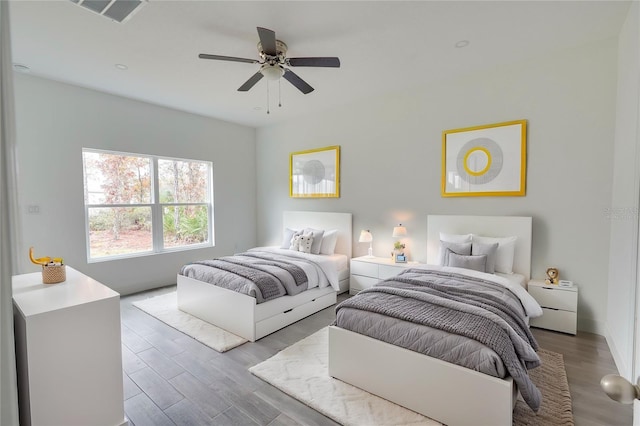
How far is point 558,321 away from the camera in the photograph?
299 cm

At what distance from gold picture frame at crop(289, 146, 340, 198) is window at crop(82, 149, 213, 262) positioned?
1562mm

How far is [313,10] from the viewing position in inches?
92.6

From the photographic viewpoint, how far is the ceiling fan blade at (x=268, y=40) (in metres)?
2.16

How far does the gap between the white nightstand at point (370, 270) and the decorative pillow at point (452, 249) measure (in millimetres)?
492

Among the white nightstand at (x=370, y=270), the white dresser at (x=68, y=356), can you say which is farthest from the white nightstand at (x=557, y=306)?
the white dresser at (x=68, y=356)

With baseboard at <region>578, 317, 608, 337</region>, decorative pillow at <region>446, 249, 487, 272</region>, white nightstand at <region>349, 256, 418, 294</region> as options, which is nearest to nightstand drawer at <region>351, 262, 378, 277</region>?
white nightstand at <region>349, 256, 418, 294</region>

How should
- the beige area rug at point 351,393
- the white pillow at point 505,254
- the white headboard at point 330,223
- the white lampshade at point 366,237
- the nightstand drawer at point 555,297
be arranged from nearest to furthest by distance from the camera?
the beige area rug at point 351,393 < the nightstand drawer at point 555,297 < the white pillow at point 505,254 < the white lampshade at point 366,237 < the white headboard at point 330,223

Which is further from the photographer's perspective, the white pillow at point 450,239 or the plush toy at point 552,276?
the white pillow at point 450,239

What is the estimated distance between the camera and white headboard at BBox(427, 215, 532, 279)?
→ 10.7 feet

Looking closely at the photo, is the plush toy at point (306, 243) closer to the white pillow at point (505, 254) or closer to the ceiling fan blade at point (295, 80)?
the ceiling fan blade at point (295, 80)

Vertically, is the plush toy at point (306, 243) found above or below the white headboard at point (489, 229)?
below

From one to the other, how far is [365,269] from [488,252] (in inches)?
61.4

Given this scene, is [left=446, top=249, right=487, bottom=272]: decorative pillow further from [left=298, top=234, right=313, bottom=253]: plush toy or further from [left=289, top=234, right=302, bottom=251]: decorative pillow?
[left=289, top=234, right=302, bottom=251]: decorative pillow

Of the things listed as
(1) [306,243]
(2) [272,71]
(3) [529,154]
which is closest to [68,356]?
(2) [272,71]
